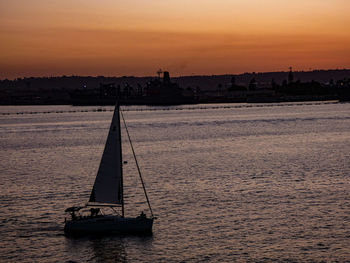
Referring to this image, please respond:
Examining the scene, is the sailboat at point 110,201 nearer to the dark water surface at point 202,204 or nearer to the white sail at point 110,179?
the white sail at point 110,179

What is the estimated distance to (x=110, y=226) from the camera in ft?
121

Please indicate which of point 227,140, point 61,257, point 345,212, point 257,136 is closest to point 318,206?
point 345,212

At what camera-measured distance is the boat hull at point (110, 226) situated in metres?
36.9

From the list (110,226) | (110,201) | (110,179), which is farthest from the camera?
(110,201)

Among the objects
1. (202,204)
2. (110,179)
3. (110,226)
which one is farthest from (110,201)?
(202,204)

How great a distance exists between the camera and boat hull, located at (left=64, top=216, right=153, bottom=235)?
3691 cm

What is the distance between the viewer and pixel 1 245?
119ft

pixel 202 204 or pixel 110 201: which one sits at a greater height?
pixel 110 201

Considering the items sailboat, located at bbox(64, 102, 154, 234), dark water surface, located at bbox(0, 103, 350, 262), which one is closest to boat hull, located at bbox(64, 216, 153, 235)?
sailboat, located at bbox(64, 102, 154, 234)

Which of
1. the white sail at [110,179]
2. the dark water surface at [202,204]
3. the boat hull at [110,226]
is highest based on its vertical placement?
the white sail at [110,179]

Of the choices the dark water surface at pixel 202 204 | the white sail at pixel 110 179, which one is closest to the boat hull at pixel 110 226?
the dark water surface at pixel 202 204

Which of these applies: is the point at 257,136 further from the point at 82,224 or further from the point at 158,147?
the point at 82,224

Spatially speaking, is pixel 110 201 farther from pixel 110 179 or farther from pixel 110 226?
pixel 110 226

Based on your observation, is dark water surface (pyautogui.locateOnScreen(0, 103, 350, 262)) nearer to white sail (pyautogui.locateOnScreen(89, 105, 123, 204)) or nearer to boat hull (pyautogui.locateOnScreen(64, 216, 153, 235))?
boat hull (pyautogui.locateOnScreen(64, 216, 153, 235))
